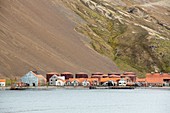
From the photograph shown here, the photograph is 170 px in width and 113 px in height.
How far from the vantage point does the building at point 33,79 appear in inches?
5984

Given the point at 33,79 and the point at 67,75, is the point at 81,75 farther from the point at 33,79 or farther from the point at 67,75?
the point at 33,79

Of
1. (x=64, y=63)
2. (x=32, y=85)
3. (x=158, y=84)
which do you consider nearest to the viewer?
(x=32, y=85)

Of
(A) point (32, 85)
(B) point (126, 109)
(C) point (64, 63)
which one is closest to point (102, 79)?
(C) point (64, 63)

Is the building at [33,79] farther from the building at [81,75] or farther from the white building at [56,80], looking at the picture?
the building at [81,75]

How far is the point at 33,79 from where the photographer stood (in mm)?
158125

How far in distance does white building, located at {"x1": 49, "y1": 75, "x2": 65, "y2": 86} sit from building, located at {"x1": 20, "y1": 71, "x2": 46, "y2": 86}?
105 inches

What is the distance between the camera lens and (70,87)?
167000 millimetres

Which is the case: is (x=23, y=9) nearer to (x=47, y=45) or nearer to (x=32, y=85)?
→ (x=47, y=45)

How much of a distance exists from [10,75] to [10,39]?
19473mm

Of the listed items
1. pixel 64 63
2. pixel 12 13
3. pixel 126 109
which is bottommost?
pixel 126 109

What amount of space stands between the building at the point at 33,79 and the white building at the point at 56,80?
2670 millimetres

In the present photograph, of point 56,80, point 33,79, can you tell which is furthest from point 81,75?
point 33,79

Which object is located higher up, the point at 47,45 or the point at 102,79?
the point at 47,45

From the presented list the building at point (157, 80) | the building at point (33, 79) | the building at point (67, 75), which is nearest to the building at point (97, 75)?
the building at point (67, 75)
